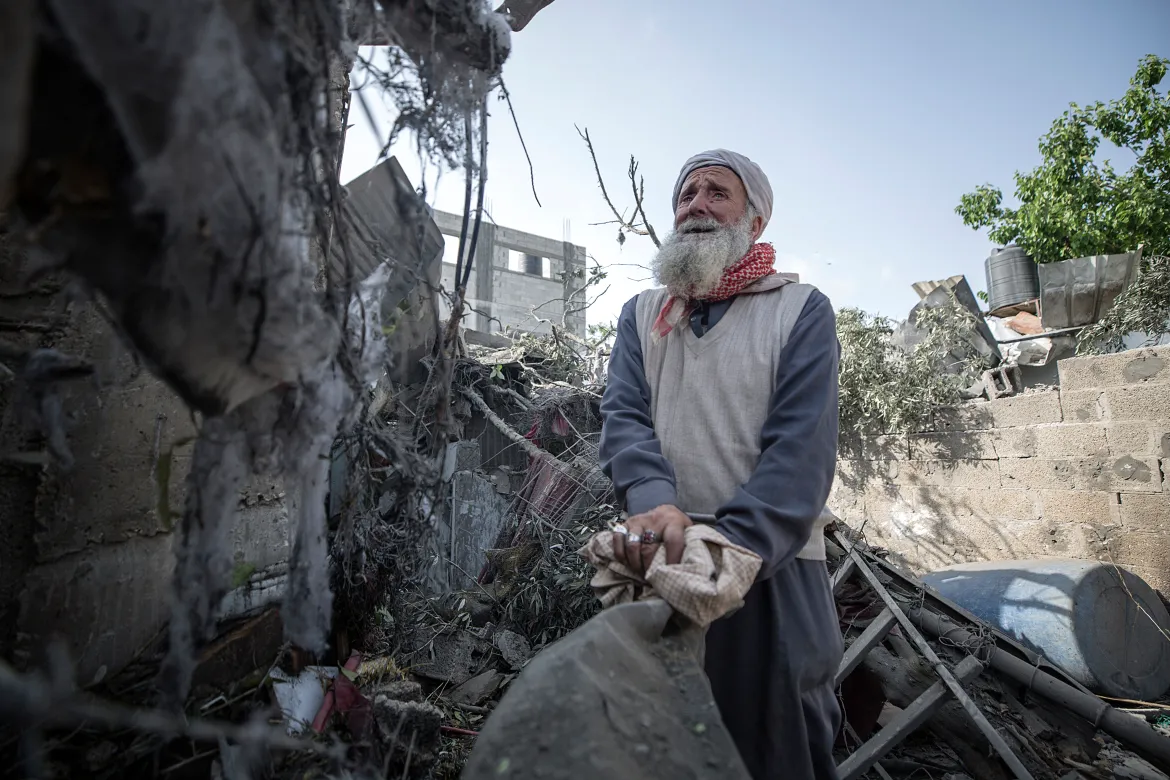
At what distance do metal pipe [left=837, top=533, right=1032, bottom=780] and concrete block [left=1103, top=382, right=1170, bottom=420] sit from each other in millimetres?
3232

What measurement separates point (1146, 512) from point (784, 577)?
5.04 m

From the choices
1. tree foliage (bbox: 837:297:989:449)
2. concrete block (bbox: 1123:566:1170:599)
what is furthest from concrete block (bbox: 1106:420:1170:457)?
tree foliage (bbox: 837:297:989:449)

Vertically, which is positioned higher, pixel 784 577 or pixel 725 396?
pixel 725 396

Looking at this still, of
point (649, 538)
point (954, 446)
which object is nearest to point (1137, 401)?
point (954, 446)

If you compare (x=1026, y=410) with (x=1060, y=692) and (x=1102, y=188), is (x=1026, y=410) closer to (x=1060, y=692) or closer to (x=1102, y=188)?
(x=1060, y=692)

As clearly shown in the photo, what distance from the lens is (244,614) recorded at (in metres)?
1.74

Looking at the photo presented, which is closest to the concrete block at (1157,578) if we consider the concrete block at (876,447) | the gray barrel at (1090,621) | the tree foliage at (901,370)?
the gray barrel at (1090,621)

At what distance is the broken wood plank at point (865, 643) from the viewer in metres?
2.95

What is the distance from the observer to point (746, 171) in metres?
2.03

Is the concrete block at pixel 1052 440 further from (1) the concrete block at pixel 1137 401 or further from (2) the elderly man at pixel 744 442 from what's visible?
(2) the elderly man at pixel 744 442

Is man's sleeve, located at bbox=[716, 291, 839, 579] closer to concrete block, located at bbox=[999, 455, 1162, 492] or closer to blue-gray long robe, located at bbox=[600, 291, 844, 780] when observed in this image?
blue-gray long robe, located at bbox=[600, 291, 844, 780]

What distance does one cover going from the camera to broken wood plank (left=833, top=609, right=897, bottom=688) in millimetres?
2949

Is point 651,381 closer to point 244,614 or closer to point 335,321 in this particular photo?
point 335,321

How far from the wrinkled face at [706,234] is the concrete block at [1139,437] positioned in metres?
4.73
